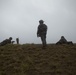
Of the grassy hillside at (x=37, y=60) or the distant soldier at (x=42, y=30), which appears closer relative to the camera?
the grassy hillside at (x=37, y=60)

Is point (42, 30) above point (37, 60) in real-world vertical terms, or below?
above

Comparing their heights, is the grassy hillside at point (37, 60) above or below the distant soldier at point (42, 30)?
below

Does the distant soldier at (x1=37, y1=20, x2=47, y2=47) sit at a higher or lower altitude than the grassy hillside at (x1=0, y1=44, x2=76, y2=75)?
higher

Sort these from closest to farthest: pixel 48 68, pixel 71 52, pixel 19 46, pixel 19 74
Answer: pixel 19 74 < pixel 48 68 < pixel 71 52 < pixel 19 46

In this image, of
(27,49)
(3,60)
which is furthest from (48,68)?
(27,49)

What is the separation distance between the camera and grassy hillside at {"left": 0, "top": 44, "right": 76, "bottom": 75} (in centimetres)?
1425

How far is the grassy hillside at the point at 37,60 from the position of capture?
14.3 metres

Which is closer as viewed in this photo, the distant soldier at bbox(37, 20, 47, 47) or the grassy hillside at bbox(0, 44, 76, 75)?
the grassy hillside at bbox(0, 44, 76, 75)

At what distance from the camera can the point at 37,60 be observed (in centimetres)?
1634

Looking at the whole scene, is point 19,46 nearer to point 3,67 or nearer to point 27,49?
point 27,49

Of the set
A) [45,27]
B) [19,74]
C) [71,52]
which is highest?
[45,27]

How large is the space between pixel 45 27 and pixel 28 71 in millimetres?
6385

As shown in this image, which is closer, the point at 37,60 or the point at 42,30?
the point at 37,60

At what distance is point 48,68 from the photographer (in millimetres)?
14719
